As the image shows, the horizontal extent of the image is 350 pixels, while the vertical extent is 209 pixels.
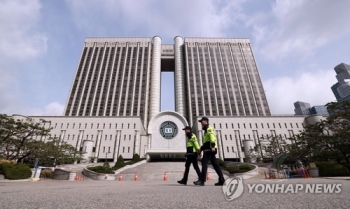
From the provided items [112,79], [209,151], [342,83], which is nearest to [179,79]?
[112,79]

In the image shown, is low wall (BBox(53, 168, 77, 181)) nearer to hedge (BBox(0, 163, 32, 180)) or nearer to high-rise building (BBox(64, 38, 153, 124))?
hedge (BBox(0, 163, 32, 180))

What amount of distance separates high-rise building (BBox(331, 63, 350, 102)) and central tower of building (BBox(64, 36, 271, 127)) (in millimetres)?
131203

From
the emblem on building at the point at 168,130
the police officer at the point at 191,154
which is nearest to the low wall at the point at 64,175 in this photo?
the police officer at the point at 191,154

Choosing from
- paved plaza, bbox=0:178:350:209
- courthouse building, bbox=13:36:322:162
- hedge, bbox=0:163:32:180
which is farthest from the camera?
courthouse building, bbox=13:36:322:162

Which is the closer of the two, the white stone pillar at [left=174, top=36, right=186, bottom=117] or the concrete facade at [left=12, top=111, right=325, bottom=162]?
the concrete facade at [left=12, top=111, right=325, bottom=162]

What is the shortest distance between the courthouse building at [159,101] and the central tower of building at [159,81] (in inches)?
12.1

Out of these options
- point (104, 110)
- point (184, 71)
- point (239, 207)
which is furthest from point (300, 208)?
point (184, 71)

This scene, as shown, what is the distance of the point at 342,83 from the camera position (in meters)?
166

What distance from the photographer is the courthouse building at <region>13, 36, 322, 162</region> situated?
45031mm

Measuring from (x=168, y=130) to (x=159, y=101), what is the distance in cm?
2705

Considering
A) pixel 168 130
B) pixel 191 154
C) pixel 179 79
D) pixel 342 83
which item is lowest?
pixel 191 154

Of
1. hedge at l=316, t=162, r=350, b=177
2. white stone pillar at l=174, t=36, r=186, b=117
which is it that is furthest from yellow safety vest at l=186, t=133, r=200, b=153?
white stone pillar at l=174, t=36, r=186, b=117

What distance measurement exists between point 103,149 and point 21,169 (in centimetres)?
3089

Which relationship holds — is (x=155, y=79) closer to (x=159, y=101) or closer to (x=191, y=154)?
(x=159, y=101)
